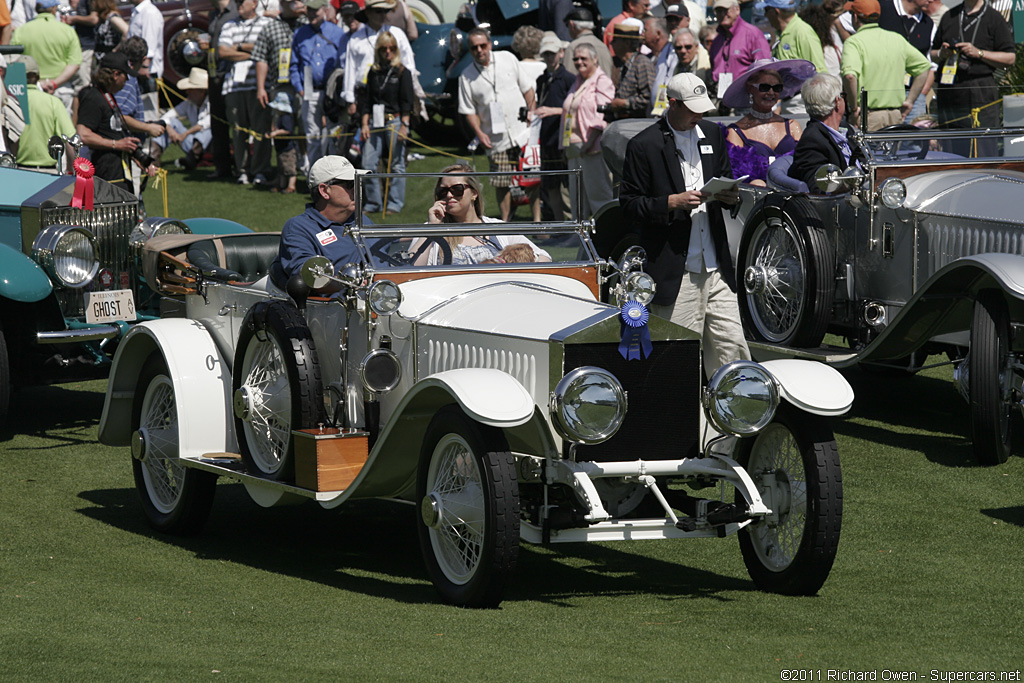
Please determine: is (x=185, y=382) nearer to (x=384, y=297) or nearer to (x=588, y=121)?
(x=384, y=297)

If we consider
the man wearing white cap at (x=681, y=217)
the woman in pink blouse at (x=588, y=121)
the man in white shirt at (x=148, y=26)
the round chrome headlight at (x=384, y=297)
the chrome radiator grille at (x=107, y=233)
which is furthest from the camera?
the man in white shirt at (x=148, y=26)

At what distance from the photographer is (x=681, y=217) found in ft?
22.7

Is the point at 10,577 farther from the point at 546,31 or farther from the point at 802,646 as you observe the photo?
the point at 546,31

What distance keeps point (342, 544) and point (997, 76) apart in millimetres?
9356

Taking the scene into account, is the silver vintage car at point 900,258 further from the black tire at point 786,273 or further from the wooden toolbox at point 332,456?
the wooden toolbox at point 332,456

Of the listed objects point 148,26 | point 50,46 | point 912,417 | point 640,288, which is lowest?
point 912,417

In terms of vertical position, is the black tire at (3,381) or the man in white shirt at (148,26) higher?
the man in white shirt at (148,26)

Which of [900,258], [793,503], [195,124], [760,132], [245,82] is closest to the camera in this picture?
[793,503]

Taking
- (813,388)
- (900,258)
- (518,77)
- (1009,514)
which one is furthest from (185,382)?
(518,77)

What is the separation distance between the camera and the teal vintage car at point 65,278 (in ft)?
26.1

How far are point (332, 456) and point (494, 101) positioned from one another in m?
8.54

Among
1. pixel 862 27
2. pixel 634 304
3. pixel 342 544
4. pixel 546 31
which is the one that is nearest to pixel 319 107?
pixel 546 31

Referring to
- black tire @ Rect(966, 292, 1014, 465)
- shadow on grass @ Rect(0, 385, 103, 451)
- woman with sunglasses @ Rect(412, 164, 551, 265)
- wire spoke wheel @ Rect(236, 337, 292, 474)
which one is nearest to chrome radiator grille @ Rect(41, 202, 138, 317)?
shadow on grass @ Rect(0, 385, 103, 451)

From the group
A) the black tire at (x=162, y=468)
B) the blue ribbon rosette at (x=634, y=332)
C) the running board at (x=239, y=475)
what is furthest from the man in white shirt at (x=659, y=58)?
the blue ribbon rosette at (x=634, y=332)
